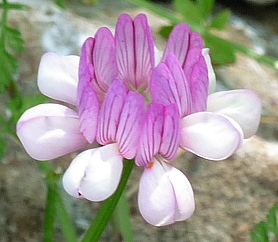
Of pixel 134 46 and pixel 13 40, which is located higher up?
pixel 134 46

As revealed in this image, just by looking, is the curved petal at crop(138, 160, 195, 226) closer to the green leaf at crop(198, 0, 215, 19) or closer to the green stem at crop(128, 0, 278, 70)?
the green stem at crop(128, 0, 278, 70)

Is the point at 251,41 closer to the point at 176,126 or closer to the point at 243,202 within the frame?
the point at 243,202

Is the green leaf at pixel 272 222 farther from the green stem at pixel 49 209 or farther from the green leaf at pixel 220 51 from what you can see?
the green leaf at pixel 220 51

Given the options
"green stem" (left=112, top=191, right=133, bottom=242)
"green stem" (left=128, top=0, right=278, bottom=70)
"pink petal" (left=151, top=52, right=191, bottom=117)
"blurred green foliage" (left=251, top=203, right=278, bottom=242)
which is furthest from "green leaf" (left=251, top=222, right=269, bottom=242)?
"green stem" (left=128, top=0, right=278, bottom=70)

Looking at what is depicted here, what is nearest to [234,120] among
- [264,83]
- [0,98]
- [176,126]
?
[176,126]

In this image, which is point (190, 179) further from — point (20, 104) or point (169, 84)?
point (169, 84)

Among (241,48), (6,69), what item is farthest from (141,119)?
(241,48)

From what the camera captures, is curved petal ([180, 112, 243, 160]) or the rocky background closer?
curved petal ([180, 112, 243, 160])

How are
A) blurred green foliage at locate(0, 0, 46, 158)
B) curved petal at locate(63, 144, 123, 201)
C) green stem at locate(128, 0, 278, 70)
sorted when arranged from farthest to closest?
green stem at locate(128, 0, 278, 70) < blurred green foliage at locate(0, 0, 46, 158) < curved petal at locate(63, 144, 123, 201)
